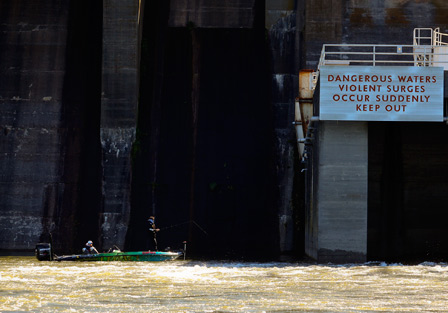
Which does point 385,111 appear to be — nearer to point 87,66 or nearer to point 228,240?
point 228,240

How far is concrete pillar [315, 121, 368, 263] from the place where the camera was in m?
27.8

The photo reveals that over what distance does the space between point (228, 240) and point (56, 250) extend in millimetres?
7997

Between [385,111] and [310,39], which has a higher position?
[310,39]

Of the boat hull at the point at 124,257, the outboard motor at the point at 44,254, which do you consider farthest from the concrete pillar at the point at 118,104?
the boat hull at the point at 124,257

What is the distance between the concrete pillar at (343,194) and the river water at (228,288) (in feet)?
3.07

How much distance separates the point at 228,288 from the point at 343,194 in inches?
314

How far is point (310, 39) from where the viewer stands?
133 ft

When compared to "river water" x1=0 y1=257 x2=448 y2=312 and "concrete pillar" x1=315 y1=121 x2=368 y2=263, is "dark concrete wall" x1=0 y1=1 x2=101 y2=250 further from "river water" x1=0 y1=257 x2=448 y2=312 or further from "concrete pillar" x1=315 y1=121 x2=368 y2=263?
"concrete pillar" x1=315 y1=121 x2=368 y2=263

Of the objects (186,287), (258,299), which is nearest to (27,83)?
(186,287)

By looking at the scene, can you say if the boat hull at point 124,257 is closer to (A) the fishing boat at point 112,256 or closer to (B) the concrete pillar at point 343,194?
(A) the fishing boat at point 112,256

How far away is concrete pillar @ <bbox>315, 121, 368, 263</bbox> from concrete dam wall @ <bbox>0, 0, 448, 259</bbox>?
9314 mm

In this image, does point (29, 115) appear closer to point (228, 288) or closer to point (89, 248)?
point (89, 248)

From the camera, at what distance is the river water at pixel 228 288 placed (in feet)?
59.6

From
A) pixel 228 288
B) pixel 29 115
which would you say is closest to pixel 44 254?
pixel 29 115
